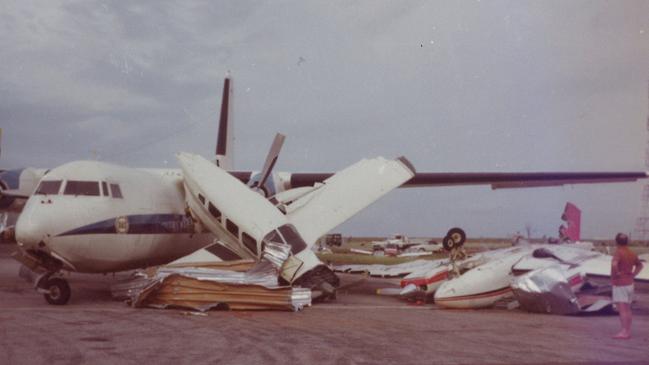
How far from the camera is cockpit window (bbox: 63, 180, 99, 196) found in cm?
1352

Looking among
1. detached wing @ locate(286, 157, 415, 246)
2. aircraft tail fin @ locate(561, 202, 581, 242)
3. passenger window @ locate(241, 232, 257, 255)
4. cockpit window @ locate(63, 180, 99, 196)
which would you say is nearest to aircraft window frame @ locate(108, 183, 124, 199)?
cockpit window @ locate(63, 180, 99, 196)

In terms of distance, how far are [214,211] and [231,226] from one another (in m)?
0.85

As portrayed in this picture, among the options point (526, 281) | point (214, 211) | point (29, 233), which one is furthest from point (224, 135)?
point (526, 281)

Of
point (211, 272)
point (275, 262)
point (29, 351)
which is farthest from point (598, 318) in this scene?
point (29, 351)

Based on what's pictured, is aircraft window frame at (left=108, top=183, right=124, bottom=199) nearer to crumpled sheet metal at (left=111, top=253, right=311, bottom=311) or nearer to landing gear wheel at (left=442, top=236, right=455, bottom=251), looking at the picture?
crumpled sheet metal at (left=111, top=253, right=311, bottom=311)

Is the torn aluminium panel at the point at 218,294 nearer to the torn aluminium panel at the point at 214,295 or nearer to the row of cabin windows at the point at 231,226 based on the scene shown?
the torn aluminium panel at the point at 214,295

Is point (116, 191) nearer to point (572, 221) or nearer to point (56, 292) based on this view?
point (56, 292)

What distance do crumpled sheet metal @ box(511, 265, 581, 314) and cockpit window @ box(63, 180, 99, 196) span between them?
9826mm

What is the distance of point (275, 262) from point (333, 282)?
157 cm

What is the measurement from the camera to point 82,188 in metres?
13.8

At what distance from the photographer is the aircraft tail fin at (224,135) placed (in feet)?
88.9

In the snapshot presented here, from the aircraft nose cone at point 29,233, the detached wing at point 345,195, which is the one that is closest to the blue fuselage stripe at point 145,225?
the aircraft nose cone at point 29,233

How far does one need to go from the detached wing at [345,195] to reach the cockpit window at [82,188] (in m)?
4.98

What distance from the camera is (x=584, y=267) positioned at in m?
13.4
